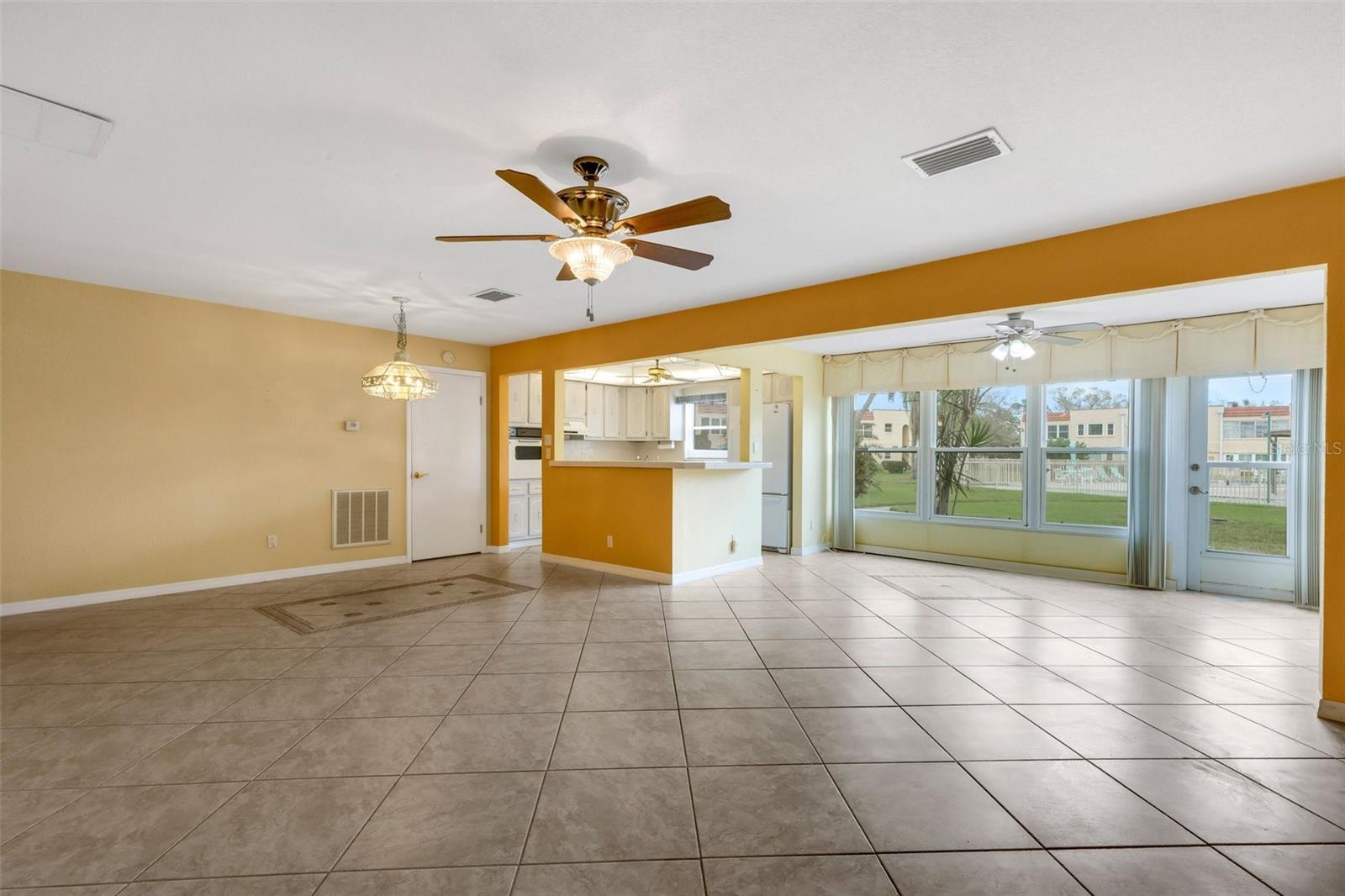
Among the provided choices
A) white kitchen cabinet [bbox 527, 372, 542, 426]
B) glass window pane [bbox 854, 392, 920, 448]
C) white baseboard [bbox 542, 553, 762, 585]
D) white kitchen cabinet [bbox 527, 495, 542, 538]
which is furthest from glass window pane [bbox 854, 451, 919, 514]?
white kitchen cabinet [bbox 527, 372, 542, 426]

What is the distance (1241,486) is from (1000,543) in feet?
6.76

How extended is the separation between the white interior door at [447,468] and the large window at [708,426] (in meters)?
3.07

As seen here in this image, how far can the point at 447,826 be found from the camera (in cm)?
189

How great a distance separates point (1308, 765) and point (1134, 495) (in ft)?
13.0

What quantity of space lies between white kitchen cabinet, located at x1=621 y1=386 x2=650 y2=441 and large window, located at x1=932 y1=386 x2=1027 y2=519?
13.7 feet

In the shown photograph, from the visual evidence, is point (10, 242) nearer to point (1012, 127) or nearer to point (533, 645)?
point (533, 645)

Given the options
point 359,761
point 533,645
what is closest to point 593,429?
point 533,645

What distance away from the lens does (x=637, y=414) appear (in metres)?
9.12

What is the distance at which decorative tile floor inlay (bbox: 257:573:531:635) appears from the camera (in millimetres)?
4168

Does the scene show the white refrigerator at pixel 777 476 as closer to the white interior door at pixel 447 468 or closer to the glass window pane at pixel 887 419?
the glass window pane at pixel 887 419

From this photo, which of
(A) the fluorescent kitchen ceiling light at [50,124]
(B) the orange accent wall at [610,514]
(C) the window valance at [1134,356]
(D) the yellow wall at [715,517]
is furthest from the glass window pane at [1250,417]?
(A) the fluorescent kitchen ceiling light at [50,124]

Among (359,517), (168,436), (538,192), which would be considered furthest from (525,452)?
(538,192)

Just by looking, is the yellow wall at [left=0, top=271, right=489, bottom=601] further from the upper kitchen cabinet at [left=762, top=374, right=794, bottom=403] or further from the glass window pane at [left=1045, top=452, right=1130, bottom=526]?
the glass window pane at [left=1045, top=452, right=1130, bottom=526]

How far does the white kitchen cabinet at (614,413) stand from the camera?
29.2 ft
